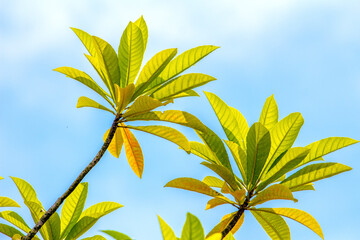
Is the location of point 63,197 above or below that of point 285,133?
below

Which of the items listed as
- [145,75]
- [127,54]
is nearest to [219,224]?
[145,75]

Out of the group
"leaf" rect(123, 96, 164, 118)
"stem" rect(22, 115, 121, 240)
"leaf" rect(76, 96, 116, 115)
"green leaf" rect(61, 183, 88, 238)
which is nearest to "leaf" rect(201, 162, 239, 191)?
"leaf" rect(123, 96, 164, 118)

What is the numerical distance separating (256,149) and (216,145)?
18.2 inches

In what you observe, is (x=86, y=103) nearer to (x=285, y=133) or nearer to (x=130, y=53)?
(x=130, y=53)

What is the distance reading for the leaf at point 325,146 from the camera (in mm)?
4418

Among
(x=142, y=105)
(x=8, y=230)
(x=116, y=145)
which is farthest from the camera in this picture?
(x=116, y=145)

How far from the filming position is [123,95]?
4.25 m

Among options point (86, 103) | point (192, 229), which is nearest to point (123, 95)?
point (86, 103)

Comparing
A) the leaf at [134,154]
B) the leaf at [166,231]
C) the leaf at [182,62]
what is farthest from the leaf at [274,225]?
the leaf at [166,231]

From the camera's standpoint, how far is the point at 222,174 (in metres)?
4.35

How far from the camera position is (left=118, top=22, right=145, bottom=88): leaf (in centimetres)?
451

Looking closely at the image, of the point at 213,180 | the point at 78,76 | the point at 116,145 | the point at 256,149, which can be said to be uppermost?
the point at 256,149

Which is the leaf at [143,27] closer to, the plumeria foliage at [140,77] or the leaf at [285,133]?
the plumeria foliage at [140,77]

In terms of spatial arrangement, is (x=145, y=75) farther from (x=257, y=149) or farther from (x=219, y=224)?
(x=219, y=224)
